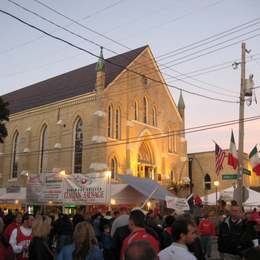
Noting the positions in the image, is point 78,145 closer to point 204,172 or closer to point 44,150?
point 44,150

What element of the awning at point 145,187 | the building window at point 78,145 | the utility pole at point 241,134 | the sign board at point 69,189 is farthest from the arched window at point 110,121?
the utility pole at point 241,134

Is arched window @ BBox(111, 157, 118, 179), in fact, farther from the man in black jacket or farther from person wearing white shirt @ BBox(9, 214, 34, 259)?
the man in black jacket

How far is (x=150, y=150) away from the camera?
3922 centimetres

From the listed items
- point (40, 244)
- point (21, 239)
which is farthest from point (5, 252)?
point (21, 239)

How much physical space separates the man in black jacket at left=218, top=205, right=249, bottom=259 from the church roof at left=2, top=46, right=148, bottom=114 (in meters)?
28.1

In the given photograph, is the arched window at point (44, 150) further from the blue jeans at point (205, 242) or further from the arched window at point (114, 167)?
the blue jeans at point (205, 242)

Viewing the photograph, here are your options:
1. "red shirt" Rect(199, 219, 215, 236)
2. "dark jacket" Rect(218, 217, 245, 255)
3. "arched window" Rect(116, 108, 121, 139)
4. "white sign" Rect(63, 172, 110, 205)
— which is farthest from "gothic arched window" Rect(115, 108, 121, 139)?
"dark jacket" Rect(218, 217, 245, 255)

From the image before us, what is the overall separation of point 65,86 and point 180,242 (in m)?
40.3

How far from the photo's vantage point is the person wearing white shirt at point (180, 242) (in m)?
4.01

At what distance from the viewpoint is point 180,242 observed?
166 inches

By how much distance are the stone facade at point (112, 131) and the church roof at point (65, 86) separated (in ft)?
3.50

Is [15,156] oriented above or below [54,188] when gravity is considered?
above

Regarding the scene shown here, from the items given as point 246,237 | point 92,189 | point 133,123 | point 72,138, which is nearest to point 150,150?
point 133,123

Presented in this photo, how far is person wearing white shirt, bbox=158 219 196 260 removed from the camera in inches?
158
